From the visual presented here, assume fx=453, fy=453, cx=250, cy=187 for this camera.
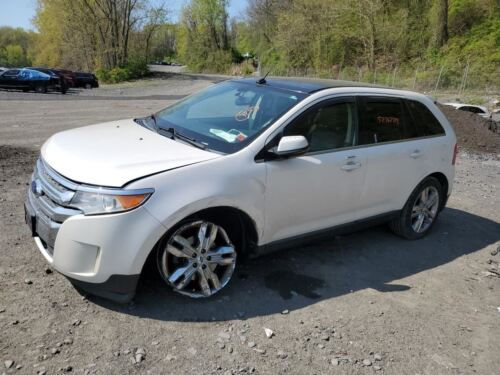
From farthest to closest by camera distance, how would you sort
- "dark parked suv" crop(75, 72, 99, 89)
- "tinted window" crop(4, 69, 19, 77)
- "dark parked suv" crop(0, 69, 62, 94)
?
"dark parked suv" crop(75, 72, 99, 89)
"tinted window" crop(4, 69, 19, 77)
"dark parked suv" crop(0, 69, 62, 94)

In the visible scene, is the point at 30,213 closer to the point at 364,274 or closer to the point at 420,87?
the point at 364,274

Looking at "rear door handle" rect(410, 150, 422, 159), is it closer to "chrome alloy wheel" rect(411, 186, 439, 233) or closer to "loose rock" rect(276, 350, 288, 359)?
"chrome alloy wheel" rect(411, 186, 439, 233)

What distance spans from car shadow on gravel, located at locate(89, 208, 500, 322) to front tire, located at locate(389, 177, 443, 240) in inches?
5.1

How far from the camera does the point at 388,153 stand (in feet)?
14.9

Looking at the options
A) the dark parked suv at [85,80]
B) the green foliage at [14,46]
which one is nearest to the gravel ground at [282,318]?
the dark parked suv at [85,80]

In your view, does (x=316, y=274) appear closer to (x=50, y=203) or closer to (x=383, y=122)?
(x=383, y=122)

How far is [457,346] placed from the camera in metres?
3.37

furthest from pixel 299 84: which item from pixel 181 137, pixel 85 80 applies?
pixel 85 80

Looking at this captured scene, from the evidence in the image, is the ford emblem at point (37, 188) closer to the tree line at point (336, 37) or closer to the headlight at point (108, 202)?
the headlight at point (108, 202)

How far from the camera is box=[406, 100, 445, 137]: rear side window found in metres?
4.98

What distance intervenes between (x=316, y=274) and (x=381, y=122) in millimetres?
1669

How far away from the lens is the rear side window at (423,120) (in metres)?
4.98

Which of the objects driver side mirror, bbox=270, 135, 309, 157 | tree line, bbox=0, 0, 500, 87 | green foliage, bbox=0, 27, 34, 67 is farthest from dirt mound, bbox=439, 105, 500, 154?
green foliage, bbox=0, 27, 34, 67

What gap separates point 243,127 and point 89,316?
1.90m
